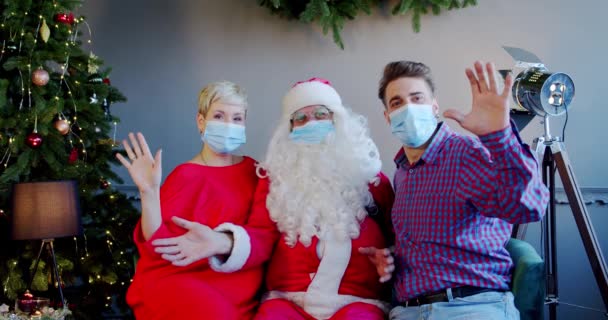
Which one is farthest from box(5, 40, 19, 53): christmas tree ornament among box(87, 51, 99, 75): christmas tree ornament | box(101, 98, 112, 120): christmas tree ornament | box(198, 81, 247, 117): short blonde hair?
box(198, 81, 247, 117): short blonde hair

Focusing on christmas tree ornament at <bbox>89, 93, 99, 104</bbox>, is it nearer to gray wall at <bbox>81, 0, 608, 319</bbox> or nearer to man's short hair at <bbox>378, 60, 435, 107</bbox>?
gray wall at <bbox>81, 0, 608, 319</bbox>

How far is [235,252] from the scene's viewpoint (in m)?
2.37

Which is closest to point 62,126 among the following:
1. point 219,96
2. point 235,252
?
point 219,96

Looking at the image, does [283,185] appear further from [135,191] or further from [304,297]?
[135,191]

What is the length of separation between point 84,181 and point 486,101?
2.21 m

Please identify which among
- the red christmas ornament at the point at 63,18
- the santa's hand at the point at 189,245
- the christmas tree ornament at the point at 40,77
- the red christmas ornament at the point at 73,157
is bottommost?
the santa's hand at the point at 189,245

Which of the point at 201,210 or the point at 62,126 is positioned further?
the point at 62,126

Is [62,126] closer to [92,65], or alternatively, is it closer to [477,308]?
[92,65]

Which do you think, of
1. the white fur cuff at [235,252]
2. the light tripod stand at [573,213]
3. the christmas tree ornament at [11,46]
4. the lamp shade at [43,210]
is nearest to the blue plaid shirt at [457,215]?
the white fur cuff at [235,252]

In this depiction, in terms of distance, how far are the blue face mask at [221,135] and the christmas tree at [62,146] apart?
0.89 metres

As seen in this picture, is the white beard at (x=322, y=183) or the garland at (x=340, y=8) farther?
the garland at (x=340, y=8)

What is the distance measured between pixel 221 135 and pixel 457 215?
3.41 feet

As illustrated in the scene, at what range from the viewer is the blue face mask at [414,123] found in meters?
2.27

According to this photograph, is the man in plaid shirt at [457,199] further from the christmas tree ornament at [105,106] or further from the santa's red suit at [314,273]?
the christmas tree ornament at [105,106]
